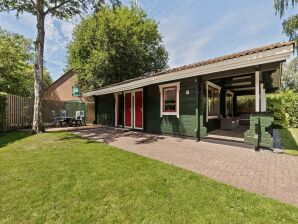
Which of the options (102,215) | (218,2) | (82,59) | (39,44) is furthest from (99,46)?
(102,215)

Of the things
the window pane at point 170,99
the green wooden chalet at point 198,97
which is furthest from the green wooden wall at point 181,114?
the window pane at point 170,99

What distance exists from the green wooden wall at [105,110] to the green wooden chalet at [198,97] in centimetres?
14

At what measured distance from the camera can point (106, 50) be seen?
1703 cm

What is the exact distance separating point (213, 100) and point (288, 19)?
1000 centimetres

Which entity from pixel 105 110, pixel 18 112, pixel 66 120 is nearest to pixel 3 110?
pixel 18 112

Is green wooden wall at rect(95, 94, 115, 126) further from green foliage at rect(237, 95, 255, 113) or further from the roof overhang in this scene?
green foliage at rect(237, 95, 255, 113)

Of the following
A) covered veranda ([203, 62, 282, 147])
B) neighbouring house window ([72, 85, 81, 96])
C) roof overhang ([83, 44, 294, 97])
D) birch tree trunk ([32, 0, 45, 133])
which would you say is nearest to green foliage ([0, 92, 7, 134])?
birch tree trunk ([32, 0, 45, 133])

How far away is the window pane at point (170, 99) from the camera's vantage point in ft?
27.8

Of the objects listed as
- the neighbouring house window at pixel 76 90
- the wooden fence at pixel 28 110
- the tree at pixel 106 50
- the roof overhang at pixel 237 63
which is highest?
the tree at pixel 106 50

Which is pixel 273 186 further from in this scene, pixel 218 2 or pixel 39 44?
pixel 218 2

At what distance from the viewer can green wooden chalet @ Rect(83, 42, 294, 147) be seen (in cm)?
559

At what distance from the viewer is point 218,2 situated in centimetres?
1153

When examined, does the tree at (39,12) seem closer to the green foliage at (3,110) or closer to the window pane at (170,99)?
the green foliage at (3,110)

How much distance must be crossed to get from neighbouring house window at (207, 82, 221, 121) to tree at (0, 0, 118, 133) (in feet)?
26.2
